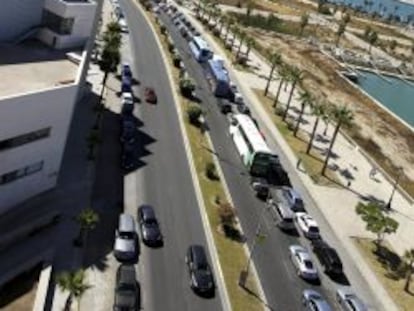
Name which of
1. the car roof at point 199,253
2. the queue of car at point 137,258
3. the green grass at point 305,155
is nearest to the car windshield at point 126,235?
the queue of car at point 137,258

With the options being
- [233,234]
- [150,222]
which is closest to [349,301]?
[233,234]

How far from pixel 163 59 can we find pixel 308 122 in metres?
34.2

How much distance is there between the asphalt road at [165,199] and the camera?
212ft

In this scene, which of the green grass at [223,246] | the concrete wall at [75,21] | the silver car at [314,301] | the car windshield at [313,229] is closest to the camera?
the green grass at [223,246]

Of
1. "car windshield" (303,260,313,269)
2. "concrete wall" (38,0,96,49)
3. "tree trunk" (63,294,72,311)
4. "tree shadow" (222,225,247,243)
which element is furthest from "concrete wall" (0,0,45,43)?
"car windshield" (303,260,313,269)

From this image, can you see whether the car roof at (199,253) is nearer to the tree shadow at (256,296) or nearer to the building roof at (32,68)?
the tree shadow at (256,296)

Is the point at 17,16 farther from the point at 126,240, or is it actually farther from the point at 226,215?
the point at 226,215

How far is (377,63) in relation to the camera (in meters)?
199

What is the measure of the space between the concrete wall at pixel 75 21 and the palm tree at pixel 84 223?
25933mm

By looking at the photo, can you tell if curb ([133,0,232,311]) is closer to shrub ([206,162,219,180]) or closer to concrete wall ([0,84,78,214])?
shrub ([206,162,219,180])

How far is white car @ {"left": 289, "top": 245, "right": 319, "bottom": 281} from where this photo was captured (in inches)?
2874

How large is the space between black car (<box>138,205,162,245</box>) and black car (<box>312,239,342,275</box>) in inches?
730

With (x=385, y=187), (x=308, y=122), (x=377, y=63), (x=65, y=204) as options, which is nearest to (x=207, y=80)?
(x=308, y=122)

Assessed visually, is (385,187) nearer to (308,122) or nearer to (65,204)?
(308,122)
